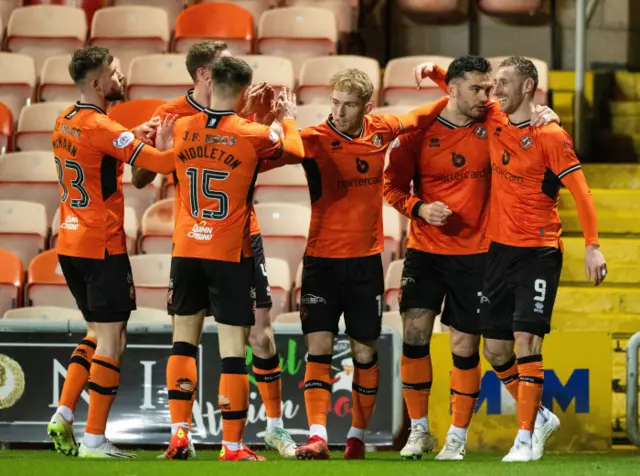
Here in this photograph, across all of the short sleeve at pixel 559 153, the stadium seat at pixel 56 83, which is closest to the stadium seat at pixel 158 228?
the stadium seat at pixel 56 83

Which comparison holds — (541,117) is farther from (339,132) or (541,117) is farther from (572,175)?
(339,132)

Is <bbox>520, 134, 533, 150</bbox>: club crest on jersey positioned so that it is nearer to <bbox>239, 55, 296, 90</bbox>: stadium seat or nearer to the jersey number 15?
the jersey number 15

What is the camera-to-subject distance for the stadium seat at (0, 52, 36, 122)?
10797mm

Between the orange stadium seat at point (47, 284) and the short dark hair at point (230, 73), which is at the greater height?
the short dark hair at point (230, 73)

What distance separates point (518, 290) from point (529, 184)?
57 cm

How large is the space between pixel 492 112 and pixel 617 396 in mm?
2448

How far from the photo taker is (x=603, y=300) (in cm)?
877

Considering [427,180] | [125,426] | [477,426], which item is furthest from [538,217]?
[125,426]

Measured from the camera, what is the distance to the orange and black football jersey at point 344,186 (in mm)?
6453

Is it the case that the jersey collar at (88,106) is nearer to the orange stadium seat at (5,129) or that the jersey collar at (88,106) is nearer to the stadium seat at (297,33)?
the orange stadium seat at (5,129)

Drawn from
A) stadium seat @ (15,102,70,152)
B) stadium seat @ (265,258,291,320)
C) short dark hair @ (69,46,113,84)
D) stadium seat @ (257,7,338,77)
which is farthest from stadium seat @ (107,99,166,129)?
short dark hair @ (69,46,113,84)

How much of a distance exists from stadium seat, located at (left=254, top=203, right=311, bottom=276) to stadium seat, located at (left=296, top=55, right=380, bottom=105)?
5.69 feet

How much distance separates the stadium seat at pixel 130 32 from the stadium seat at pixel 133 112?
4.09 ft

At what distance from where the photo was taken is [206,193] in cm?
596
